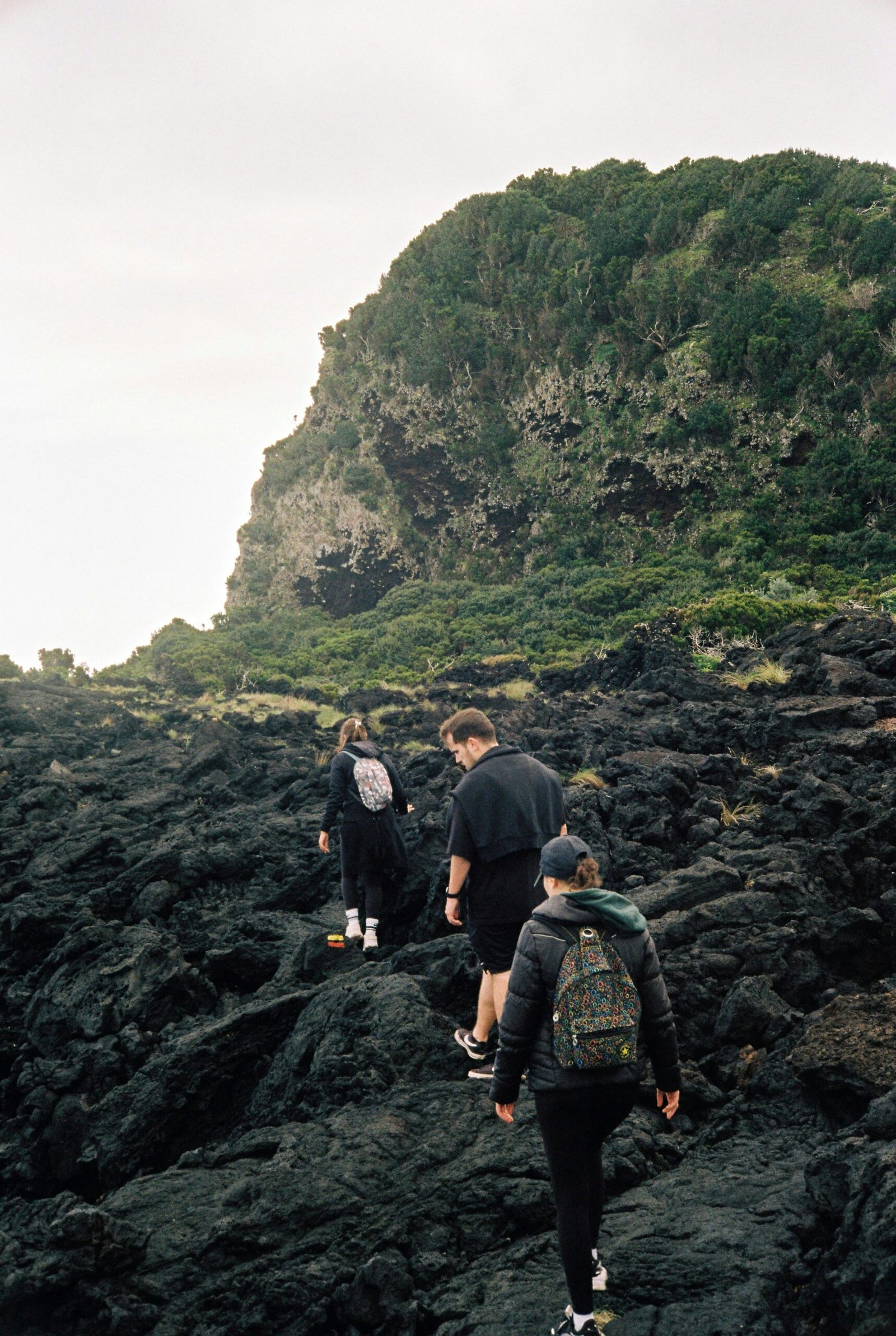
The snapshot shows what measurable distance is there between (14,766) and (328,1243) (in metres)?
13.5

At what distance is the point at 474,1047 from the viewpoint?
5.21m

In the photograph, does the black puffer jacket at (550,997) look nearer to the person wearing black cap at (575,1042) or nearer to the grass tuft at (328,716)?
the person wearing black cap at (575,1042)

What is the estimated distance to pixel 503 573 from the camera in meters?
45.5

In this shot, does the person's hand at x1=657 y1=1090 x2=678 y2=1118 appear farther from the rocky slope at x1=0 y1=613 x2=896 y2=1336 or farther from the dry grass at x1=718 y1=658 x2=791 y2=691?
the dry grass at x1=718 y1=658 x2=791 y2=691

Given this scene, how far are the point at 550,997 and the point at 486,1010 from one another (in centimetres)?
191

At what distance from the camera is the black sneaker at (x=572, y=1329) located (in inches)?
130

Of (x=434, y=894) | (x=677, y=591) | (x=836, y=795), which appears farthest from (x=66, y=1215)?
(x=677, y=591)

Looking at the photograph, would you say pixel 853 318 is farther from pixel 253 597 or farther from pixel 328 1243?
pixel 328 1243

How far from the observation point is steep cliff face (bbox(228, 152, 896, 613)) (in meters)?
35.5

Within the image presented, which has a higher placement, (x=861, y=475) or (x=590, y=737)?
(x=861, y=475)

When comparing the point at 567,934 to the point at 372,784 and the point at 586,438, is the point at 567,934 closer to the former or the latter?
the point at 372,784

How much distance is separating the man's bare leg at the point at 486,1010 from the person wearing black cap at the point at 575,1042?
5.18 feet

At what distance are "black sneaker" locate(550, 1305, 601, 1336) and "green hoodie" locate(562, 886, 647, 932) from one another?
1.33 meters

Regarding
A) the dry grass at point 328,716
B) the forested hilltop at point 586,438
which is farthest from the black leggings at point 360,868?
the forested hilltop at point 586,438
